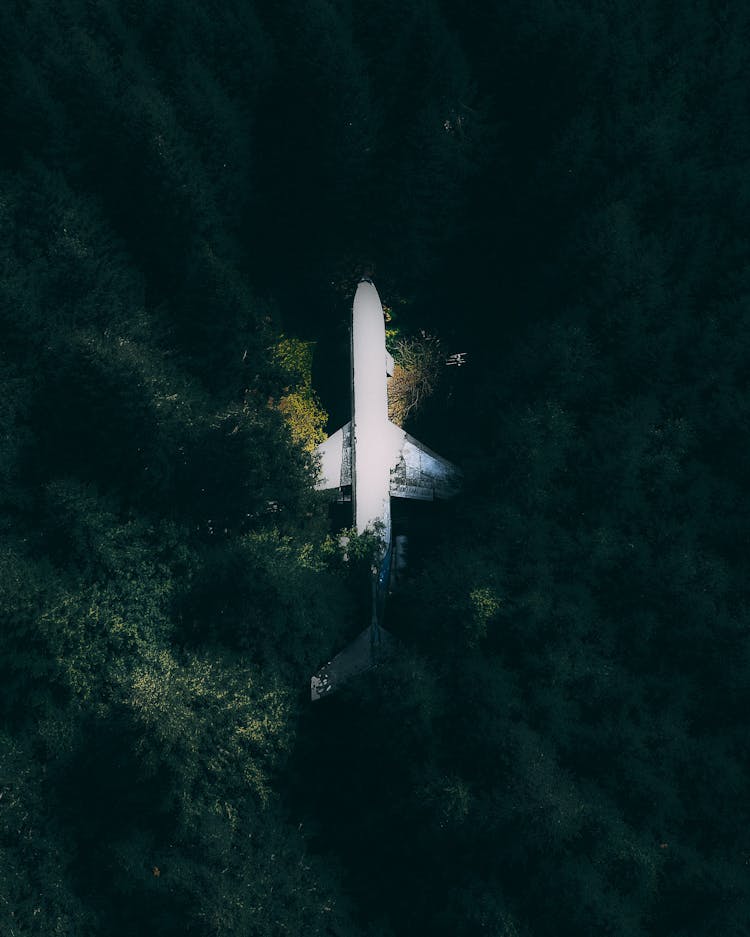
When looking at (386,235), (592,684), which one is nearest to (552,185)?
(386,235)

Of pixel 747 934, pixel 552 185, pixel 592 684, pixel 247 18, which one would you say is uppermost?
pixel 247 18

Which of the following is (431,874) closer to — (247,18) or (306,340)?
(306,340)

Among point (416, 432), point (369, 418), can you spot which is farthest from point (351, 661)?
point (416, 432)

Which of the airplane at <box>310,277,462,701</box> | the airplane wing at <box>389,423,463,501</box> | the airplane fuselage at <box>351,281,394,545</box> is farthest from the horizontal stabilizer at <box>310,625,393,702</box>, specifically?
the airplane wing at <box>389,423,463,501</box>

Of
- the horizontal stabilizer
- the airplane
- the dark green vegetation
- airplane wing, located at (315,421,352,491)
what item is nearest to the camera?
the dark green vegetation


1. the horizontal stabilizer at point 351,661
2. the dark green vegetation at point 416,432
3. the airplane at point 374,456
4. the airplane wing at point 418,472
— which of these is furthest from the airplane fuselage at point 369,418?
the horizontal stabilizer at point 351,661

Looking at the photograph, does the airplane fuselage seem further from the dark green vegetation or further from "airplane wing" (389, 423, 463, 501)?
the dark green vegetation
